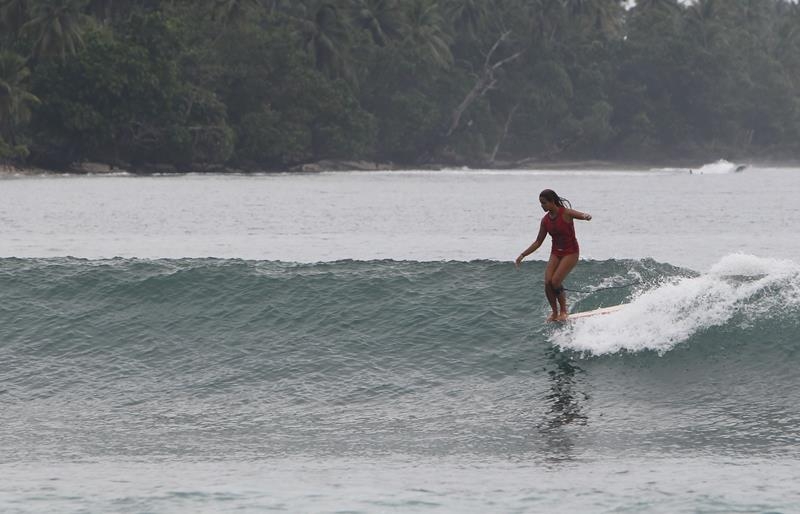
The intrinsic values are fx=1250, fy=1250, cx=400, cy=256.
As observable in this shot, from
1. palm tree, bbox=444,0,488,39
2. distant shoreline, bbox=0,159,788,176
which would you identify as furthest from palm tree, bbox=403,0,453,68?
distant shoreline, bbox=0,159,788,176

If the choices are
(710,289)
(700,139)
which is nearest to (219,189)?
(710,289)

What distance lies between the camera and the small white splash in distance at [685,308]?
48.7ft

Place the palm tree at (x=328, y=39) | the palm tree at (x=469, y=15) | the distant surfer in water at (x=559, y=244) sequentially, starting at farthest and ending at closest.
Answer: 1. the palm tree at (x=469, y=15)
2. the palm tree at (x=328, y=39)
3. the distant surfer in water at (x=559, y=244)

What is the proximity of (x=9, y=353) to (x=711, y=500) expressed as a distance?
389 inches

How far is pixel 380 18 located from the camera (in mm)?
104125

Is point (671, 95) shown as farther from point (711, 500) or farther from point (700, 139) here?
point (711, 500)

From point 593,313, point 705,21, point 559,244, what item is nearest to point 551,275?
point 559,244

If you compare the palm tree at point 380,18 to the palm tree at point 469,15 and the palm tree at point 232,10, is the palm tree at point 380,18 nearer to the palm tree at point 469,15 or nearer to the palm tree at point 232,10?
the palm tree at point 469,15

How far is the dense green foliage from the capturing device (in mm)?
80250

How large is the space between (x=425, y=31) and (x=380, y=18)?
189 inches

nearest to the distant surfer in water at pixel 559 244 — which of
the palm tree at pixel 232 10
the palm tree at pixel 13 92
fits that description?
the palm tree at pixel 13 92

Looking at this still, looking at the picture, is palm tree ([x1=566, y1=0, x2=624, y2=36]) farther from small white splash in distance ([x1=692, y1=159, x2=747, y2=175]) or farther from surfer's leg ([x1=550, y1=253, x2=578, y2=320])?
surfer's leg ([x1=550, y1=253, x2=578, y2=320])

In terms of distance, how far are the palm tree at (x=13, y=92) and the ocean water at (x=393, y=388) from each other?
55778 mm

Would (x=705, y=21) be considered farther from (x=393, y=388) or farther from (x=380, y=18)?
(x=393, y=388)
